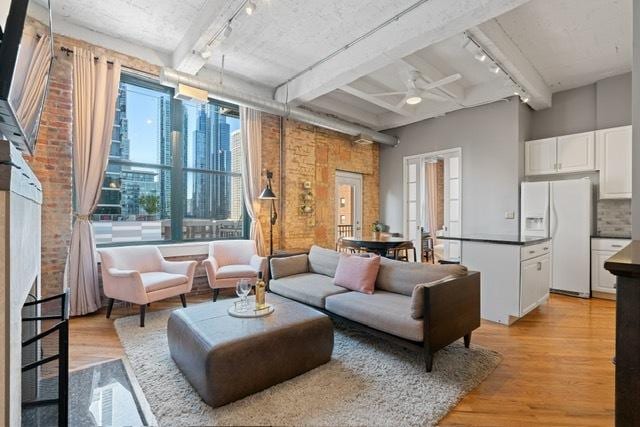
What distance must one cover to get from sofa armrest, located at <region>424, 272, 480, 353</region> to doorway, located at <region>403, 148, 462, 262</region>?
9.86 ft

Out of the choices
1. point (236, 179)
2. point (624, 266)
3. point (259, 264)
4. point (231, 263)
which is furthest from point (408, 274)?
point (236, 179)

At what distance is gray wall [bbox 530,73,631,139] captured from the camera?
438 centimetres

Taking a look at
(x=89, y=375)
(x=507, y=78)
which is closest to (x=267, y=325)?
(x=89, y=375)

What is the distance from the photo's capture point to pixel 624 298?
1.09 metres

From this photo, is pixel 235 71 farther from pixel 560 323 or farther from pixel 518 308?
pixel 560 323

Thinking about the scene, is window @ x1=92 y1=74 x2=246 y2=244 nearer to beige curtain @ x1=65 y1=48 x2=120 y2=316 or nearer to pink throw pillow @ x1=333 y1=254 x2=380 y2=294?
beige curtain @ x1=65 y1=48 x2=120 y2=316

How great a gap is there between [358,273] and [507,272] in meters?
1.59

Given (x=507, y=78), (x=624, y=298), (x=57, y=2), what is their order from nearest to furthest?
(x=624, y=298) → (x=57, y=2) → (x=507, y=78)

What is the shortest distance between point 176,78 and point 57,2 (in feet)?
3.92

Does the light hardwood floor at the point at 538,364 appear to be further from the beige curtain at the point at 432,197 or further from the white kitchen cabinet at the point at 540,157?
the beige curtain at the point at 432,197

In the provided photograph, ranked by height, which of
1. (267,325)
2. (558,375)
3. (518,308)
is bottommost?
(558,375)

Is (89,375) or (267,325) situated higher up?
(267,325)

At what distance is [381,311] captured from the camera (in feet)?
8.04

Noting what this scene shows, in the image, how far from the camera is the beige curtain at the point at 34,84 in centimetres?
156
